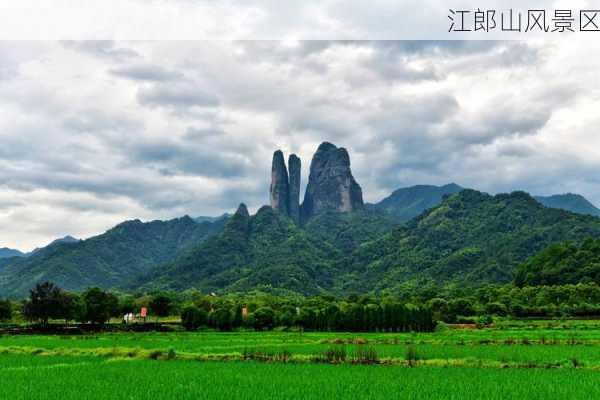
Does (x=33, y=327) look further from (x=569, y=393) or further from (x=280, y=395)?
(x=569, y=393)

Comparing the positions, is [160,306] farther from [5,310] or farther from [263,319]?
[263,319]

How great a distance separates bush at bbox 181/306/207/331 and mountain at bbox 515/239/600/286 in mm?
74062

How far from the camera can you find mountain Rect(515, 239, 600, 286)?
4353 inches

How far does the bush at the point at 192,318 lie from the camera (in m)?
71.0

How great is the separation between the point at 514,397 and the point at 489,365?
404 inches

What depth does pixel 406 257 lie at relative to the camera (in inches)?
7608

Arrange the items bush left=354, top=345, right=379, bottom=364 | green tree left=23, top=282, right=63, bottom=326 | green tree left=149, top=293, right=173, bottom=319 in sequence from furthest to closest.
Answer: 1. green tree left=149, top=293, right=173, bottom=319
2. green tree left=23, top=282, right=63, bottom=326
3. bush left=354, top=345, right=379, bottom=364

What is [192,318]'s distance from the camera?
233 ft

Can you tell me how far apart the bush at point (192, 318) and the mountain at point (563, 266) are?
243ft

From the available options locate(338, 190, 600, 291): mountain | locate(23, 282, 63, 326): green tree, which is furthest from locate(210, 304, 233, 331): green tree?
locate(338, 190, 600, 291): mountain

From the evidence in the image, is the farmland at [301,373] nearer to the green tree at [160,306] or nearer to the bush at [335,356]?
the bush at [335,356]

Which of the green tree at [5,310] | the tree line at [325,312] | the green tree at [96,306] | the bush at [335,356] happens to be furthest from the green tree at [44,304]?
the bush at [335,356]

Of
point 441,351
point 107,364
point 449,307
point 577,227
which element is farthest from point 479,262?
point 107,364

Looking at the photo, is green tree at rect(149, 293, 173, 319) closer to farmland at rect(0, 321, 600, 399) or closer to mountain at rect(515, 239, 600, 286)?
farmland at rect(0, 321, 600, 399)
